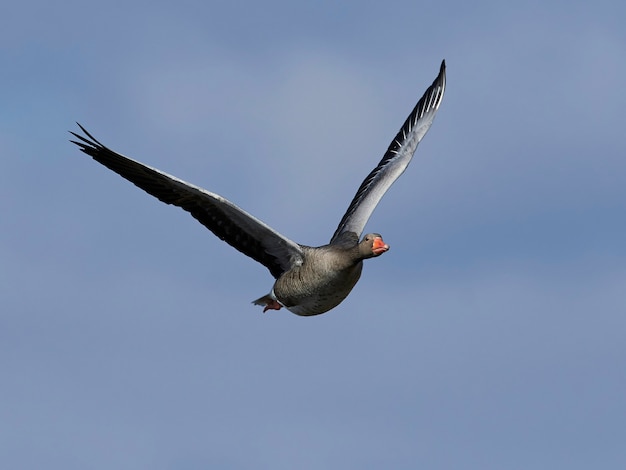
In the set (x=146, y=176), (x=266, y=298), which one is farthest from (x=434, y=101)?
(x=146, y=176)

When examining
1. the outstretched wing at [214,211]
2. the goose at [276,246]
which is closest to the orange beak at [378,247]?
the goose at [276,246]

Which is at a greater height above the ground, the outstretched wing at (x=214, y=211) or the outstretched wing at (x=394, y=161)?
the outstretched wing at (x=394, y=161)

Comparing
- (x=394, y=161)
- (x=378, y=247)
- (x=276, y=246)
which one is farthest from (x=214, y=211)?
(x=394, y=161)

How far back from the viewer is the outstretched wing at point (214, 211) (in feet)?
56.4

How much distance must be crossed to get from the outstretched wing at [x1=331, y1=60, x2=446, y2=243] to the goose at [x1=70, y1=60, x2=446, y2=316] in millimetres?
472

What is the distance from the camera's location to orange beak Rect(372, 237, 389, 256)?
17.6 metres

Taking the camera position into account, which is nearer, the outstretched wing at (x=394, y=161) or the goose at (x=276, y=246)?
the goose at (x=276, y=246)

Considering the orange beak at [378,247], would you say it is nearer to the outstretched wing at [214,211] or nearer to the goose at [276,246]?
the goose at [276,246]

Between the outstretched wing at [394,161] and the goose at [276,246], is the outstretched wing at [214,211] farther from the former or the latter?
the outstretched wing at [394,161]

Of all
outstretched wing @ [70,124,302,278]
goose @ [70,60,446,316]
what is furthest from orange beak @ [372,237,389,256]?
outstretched wing @ [70,124,302,278]

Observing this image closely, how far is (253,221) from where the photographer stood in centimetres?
1767

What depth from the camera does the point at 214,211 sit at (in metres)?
18.0

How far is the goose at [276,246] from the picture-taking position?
56.9ft

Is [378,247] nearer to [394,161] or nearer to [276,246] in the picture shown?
[276,246]
